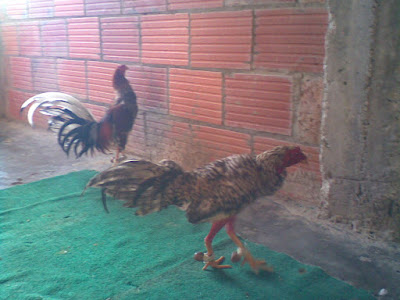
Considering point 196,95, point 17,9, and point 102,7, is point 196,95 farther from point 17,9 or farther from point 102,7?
point 17,9

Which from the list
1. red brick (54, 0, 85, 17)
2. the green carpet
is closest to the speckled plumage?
the green carpet

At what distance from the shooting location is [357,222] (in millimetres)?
2881

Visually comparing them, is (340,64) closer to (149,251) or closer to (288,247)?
(288,247)

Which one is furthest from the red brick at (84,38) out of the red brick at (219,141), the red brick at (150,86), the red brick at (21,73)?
the red brick at (219,141)

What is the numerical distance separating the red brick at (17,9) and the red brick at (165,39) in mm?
2701

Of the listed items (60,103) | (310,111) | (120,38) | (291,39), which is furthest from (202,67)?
(60,103)

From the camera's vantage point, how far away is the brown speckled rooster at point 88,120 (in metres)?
3.84

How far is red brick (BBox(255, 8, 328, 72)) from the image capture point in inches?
114

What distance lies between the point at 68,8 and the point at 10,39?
71.2 inches

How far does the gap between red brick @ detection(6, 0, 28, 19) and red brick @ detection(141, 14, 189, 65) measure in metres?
2.70

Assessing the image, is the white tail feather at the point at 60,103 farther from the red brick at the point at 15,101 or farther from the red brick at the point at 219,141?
the red brick at the point at 15,101

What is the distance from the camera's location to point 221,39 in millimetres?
3508

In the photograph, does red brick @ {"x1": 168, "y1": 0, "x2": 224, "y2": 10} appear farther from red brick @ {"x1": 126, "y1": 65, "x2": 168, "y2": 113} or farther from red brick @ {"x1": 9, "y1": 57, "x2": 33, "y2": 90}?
red brick @ {"x1": 9, "y1": 57, "x2": 33, "y2": 90}

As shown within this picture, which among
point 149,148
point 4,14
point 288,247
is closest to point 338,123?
point 288,247
